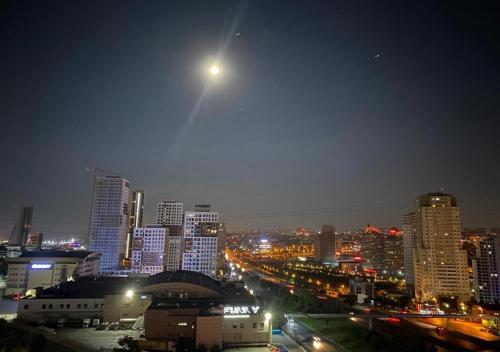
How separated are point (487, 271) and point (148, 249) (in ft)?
84.2

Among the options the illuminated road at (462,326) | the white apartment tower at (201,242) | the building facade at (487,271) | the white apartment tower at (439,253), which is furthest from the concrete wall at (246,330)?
the building facade at (487,271)

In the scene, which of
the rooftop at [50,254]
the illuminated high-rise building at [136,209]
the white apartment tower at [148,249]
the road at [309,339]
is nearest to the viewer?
the road at [309,339]

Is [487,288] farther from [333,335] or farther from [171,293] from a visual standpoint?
[171,293]

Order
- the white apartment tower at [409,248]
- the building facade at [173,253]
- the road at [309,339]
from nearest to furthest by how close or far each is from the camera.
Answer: the road at [309,339]
the white apartment tower at [409,248]
the building facade at [173,253]

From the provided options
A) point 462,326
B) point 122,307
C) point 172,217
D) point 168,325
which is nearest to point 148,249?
point 172,217

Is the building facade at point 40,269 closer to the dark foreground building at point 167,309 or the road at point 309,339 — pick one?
the dark foreground building at point 167,309

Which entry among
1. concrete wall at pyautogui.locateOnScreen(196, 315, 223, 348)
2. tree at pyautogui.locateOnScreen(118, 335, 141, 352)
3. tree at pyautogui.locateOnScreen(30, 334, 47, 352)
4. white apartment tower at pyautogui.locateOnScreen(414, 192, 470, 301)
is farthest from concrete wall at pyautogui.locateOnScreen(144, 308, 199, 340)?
white apartment tower at pyautogui.locateOnScreen(414, 192, 470, 301)

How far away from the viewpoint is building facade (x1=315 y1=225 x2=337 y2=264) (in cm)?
5300

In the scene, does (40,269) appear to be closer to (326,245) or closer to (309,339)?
(309,339)

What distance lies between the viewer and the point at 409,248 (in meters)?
32.4

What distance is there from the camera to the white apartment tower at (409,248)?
97.1 feet


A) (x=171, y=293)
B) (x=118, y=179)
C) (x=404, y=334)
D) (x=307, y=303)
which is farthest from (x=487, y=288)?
(x=118, y=179)

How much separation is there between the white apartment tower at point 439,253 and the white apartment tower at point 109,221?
2562cm

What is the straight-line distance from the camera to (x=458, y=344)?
1155 centimetres
